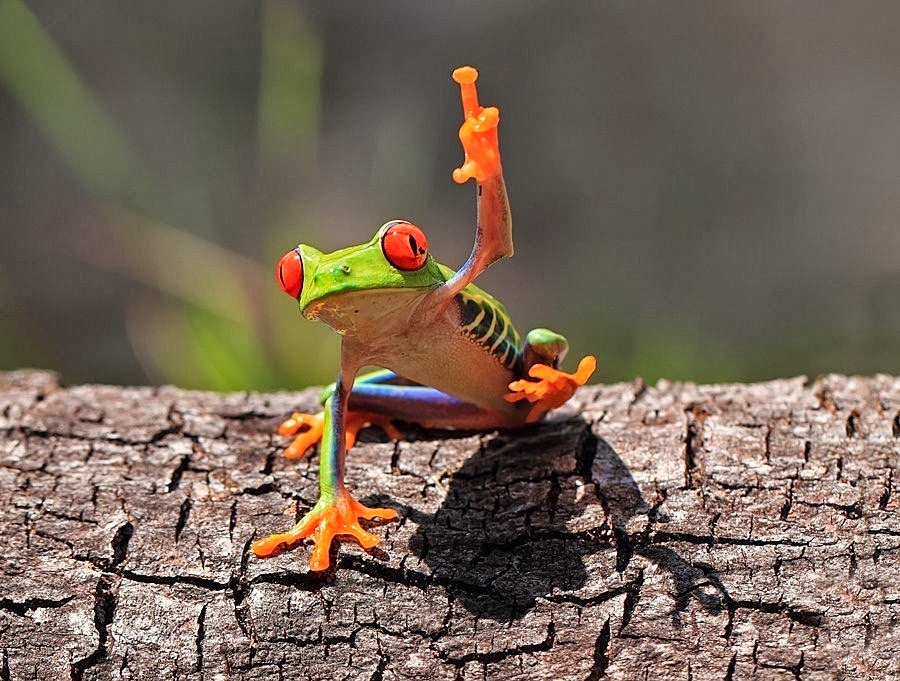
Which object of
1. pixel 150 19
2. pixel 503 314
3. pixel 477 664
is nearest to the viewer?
pixel 477 664

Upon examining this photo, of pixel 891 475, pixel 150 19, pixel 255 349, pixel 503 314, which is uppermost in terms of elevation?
pixel 150 19

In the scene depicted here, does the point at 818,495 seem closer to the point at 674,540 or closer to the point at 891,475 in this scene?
the point at 891,475

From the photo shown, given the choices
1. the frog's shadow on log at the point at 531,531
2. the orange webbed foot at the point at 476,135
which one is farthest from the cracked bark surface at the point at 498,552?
the orange webbed foot at the point at 476,135

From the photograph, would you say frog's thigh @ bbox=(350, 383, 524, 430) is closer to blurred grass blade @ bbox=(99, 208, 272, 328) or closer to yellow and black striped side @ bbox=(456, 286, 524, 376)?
yellow and black striped side @ bbox=(456, 286, 524, 376)

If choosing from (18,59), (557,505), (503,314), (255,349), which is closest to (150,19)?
(18,59)

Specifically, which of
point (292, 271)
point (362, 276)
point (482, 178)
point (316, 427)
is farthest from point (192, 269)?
point (482, 178)

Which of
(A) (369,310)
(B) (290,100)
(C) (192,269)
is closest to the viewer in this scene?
(A) (369,310)

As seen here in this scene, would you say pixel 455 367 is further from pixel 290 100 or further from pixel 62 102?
pixel 62 102
